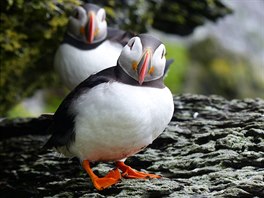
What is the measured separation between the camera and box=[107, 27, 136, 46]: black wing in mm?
6098

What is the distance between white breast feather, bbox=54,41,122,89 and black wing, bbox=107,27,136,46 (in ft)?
0.19

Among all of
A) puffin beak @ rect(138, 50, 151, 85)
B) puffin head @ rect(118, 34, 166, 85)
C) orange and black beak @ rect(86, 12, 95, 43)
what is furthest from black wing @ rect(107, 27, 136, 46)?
puffin beak @ rect(138, 50, 151, 85)

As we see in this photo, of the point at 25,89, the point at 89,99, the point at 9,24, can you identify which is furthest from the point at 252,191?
the point at 25,89

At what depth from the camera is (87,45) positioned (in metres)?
6.14

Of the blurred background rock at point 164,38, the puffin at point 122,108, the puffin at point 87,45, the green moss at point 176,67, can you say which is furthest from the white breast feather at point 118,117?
the green moss at point 176,67

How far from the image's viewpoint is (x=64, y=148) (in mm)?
4445

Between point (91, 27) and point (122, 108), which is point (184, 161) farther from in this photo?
point (91, 27)

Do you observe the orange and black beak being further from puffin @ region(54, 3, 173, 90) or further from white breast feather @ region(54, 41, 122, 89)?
white breast feather @ region(54, 41, 122, 89)

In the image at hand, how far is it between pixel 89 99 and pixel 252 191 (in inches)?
49.6

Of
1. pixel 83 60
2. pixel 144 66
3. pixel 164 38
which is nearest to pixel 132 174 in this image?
pixel 144 66

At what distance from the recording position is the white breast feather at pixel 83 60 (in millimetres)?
5977

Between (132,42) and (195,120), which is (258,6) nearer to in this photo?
(195,120)

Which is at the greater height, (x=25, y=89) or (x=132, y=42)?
(x=132, y=42)

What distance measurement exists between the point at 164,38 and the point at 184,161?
8005 millimetres
